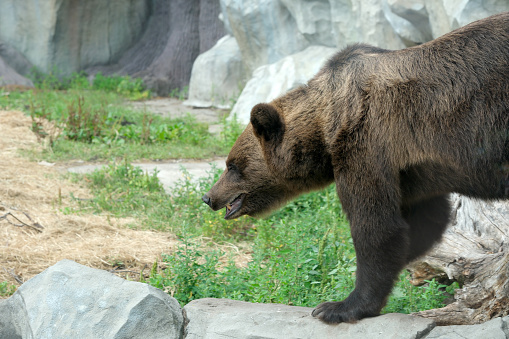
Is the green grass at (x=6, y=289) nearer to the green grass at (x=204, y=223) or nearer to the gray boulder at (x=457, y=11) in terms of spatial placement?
the green grass at (x=204, y=223)

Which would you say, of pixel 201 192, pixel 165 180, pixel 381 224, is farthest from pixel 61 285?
pixel 165 180

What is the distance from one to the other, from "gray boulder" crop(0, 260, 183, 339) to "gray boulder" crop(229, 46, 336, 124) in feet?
25.0

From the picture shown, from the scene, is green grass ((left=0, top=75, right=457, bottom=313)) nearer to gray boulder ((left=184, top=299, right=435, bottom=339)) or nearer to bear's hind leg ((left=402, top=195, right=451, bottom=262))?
bear's hind leg ((left=402, top=195, right=451, bottom=262))

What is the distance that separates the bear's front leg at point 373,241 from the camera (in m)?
2.99

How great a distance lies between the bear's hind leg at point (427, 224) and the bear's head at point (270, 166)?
660 mm

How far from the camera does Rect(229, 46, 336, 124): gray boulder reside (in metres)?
10.7

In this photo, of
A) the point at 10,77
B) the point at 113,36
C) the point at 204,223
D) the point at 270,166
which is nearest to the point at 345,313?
the point at 270,166

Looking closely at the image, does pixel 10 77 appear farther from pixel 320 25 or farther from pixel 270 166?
pixel 270 166

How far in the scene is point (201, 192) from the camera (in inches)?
253

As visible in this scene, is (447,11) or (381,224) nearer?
(381,224)

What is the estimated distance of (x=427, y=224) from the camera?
368 centimetres

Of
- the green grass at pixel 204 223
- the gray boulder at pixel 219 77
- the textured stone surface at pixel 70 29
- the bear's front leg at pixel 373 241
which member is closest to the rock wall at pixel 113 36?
the textured stone surface at pixel 70 29

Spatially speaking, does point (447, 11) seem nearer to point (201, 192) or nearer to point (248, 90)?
point (201, 192)

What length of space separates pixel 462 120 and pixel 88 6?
51.7 feet
